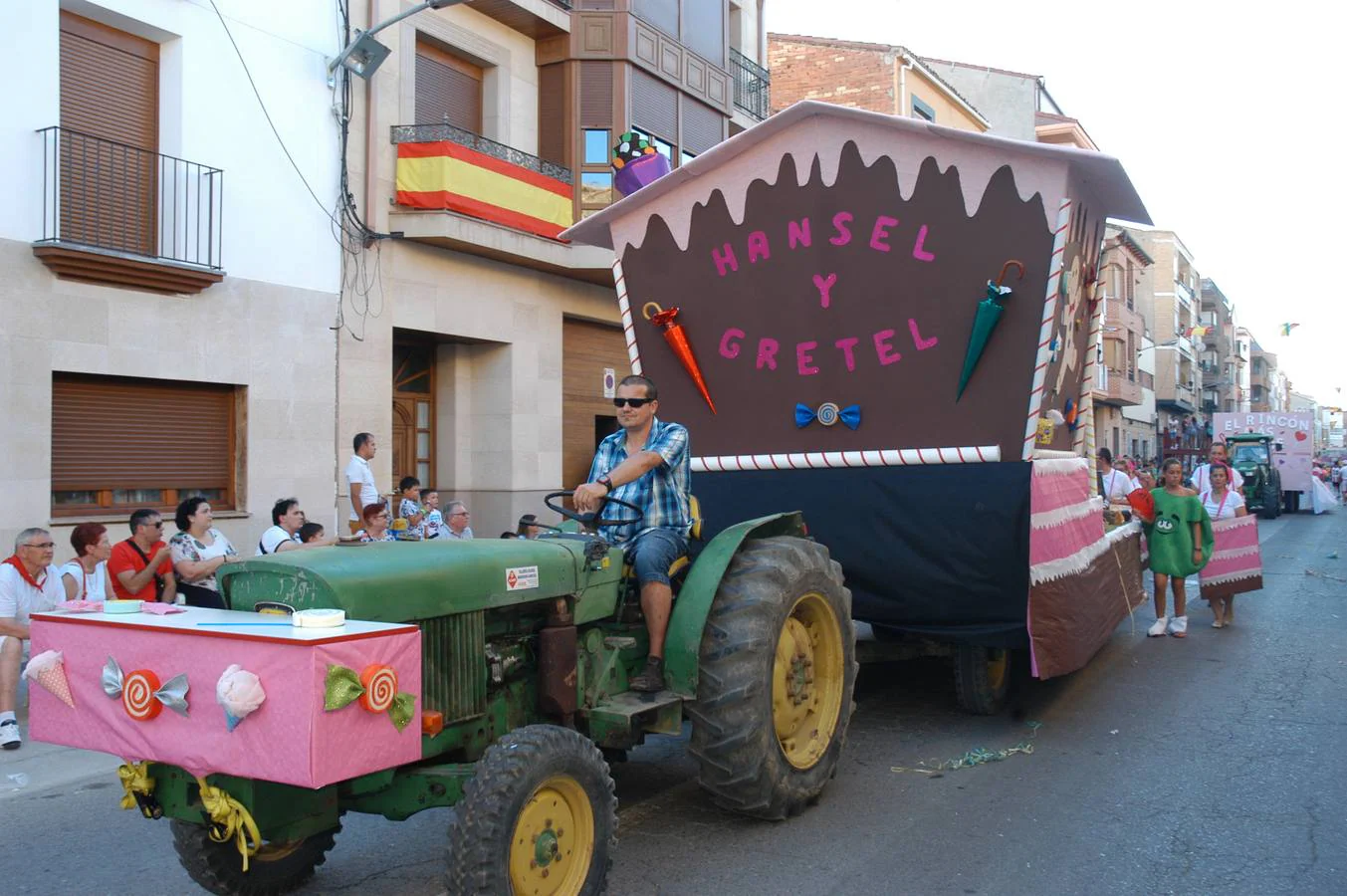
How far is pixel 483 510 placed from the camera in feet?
49.5

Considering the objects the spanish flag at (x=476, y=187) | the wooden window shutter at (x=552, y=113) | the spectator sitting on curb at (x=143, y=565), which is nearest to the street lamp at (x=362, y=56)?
the spanish flag at (x=476, y=187)

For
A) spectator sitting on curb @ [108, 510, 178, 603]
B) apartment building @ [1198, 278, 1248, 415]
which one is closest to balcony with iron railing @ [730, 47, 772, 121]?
spectator sitting on curb @ [108, 510, 178, 603]

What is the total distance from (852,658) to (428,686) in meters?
2.62

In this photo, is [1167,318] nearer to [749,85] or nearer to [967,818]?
[749,85]

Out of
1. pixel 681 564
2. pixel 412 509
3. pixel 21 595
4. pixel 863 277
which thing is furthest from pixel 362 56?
pixel 681 564

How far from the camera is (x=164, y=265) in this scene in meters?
10.4

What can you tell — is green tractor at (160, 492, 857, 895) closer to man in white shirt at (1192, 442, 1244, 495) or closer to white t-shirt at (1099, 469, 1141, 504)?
white t-shirt at (1099, 469, 1141, 504)

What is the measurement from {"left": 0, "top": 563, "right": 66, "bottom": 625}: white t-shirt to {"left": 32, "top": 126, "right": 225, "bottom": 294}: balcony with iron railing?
3749mm

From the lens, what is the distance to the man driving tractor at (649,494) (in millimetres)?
4605

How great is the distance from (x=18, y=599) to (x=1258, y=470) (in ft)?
104

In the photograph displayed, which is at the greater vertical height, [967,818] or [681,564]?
[681,564]

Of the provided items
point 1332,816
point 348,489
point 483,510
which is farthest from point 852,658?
point 483,510

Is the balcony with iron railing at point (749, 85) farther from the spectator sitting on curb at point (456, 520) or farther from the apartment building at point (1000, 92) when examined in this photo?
the apartment building at point (1000, 92)

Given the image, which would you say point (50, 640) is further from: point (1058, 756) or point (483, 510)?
point (483, 510)
